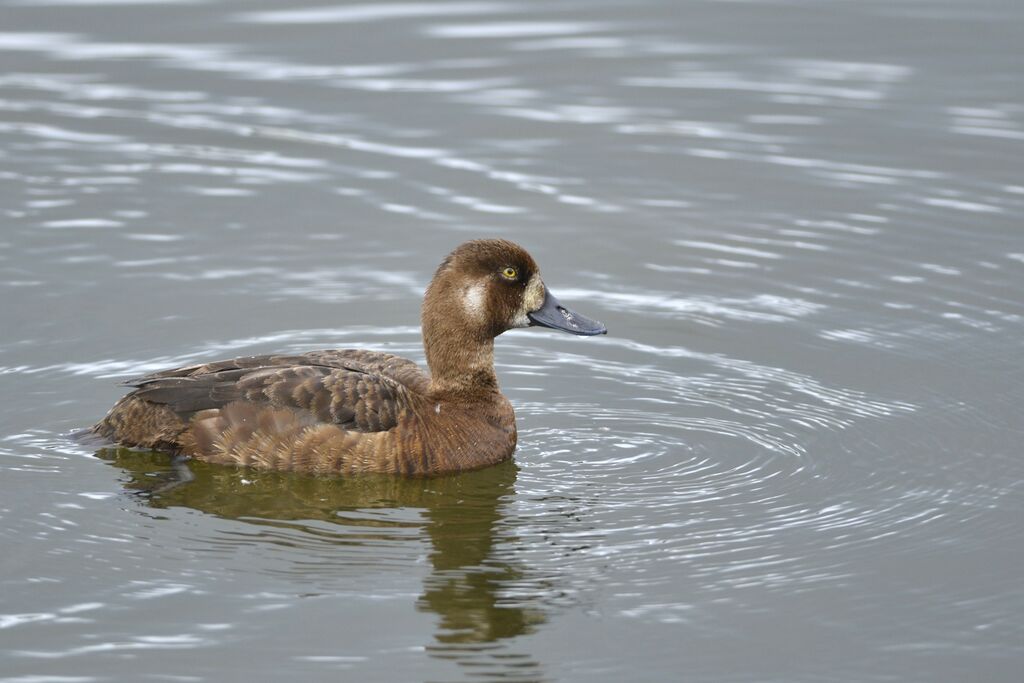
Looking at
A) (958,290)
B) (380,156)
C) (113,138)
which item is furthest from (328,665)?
(113,138)

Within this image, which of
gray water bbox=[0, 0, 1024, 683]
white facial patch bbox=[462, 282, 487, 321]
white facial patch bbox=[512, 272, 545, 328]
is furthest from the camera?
white facial patch bbox=[512, 272, 545, 328]

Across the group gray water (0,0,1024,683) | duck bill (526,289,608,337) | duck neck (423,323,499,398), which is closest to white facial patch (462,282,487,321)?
duck neck (423,323,499,398)

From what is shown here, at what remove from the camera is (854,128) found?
13.5 meters

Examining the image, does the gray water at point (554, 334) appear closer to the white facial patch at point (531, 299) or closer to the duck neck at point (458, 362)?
the duck neck at point (458, 362)

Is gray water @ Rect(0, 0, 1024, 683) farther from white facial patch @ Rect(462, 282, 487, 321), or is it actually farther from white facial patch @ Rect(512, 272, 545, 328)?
white facial patch @ Rect(462, 282, 487, 321)

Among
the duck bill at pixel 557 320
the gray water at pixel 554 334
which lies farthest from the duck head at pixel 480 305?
the gray water at pixel 554 334

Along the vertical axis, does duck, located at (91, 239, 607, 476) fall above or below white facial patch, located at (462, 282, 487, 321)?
below

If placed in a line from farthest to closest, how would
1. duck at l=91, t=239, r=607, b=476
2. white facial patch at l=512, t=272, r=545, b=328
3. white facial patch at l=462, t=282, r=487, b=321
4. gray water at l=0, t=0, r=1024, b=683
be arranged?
white facial patch at l=512, t=272, r=545, b=328, white facial patch at l=462, t=282, r=487, b=321, duck at l=91, t=239, r=607, b=476, gray water at l=0, t=0, r=1024, b=683

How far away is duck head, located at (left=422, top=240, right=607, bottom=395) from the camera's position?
28.7 ft

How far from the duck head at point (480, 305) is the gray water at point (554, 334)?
2.01 ft

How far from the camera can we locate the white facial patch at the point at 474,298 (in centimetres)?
873

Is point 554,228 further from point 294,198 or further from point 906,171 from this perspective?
point 906,171

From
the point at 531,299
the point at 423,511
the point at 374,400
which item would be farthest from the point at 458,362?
the point at 423,511

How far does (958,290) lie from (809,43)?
520 cm
